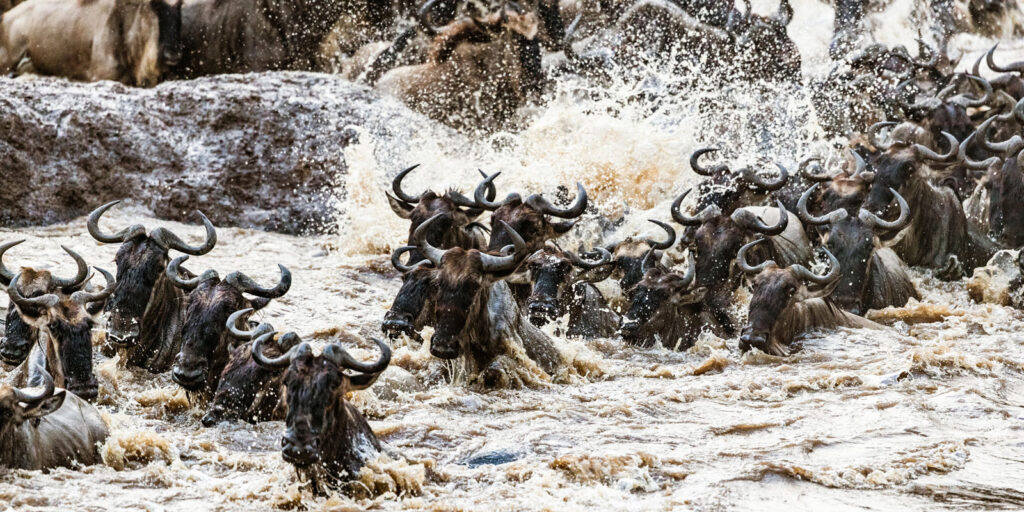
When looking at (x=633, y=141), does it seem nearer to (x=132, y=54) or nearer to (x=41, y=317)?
(x=132, y=54)

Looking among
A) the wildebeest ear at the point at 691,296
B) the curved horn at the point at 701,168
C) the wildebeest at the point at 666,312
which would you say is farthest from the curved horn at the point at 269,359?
the curved horn at the point at 701,168

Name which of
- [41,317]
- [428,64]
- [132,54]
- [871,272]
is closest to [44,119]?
[132,54]

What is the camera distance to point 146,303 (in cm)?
958

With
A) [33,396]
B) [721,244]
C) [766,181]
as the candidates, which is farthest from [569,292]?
[33,396]

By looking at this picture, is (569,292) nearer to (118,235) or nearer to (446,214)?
(446,214)

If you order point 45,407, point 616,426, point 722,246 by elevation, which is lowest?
point 616,426

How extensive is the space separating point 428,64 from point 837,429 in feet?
40.3

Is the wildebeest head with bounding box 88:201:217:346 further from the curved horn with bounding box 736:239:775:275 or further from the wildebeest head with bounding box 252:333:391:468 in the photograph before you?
the curved horn with bounding box 736:239:775:275

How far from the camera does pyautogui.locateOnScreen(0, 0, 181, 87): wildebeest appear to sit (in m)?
19.9

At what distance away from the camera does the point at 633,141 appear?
17.6 meters

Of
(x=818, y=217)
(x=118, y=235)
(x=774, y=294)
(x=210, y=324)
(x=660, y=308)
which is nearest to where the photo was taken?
(x=210, y=324)

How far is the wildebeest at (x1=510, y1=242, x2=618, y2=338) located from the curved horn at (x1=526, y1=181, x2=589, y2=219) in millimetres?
410

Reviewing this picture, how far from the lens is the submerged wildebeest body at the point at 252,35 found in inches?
798

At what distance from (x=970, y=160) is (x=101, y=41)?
12.7 metres
